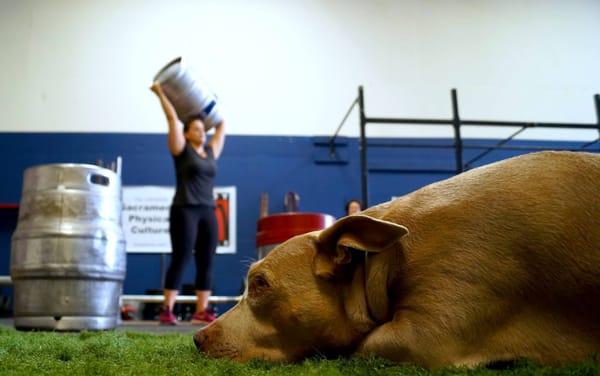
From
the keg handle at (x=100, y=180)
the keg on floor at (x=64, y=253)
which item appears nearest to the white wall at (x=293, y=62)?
the keg handle at (x=100, y=180)

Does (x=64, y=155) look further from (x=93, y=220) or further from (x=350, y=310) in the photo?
(x=350, y=310)

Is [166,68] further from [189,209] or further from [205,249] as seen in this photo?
[205,249]

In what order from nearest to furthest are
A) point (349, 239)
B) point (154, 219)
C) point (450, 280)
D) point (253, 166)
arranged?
point (450, 280), point (349, 239), point (154, 219), point (253, 166)

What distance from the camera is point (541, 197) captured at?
1004 millimetres

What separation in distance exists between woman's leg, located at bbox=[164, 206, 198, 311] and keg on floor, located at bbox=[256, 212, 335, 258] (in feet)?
1.54

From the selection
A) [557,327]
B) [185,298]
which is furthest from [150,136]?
[557,327]

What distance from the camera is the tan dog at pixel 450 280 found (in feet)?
3.11

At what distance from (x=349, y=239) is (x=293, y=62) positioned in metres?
4.81

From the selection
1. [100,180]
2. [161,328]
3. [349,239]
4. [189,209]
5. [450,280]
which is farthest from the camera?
[189,209]

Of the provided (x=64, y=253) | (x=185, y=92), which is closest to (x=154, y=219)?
(x=185, y=92)

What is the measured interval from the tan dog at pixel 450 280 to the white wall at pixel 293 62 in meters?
4.31

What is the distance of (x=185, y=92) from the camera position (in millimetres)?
3080

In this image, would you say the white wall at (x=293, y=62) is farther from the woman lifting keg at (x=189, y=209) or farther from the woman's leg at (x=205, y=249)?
the woman's leg at (x=205, y=249)

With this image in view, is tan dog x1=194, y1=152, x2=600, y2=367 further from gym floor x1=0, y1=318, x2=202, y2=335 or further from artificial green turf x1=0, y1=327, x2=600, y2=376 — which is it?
gym floor x1=0, y1=318, x2=202, y2=335
